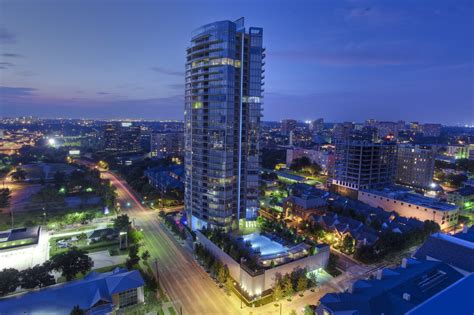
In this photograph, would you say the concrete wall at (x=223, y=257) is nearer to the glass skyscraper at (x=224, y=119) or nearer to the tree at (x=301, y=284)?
the glass skyscraper at (x=224, y=119)

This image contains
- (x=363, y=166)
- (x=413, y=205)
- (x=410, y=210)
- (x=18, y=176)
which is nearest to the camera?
(x=413, y=205)

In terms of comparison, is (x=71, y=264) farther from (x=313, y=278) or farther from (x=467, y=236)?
(x=467, y=236)

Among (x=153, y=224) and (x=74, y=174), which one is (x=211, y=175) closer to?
(x=153, y=224)

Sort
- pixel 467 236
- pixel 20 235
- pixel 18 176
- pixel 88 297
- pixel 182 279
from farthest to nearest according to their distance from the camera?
pixel 18 176
pixel 20 235
pixel 467 236
pixel 182 279
pixel 88 297

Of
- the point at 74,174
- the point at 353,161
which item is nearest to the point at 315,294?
the point at 353,161

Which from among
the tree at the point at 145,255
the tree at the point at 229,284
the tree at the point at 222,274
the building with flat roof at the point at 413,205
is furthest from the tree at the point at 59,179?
the building with flat roof at the point at 413,205

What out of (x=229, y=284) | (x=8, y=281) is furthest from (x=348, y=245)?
(x=8, y=281)

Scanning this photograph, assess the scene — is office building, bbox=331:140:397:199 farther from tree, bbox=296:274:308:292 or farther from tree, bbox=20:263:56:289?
tree, bbox=20:263:56:289

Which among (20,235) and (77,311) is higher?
(20,235)
